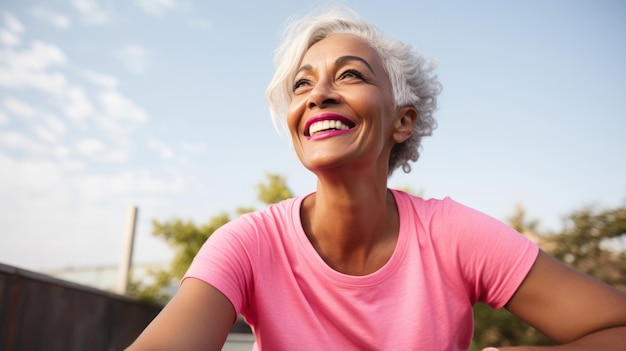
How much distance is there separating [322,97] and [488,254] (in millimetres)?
784

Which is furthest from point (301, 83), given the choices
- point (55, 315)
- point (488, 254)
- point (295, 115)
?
point (55, 315)

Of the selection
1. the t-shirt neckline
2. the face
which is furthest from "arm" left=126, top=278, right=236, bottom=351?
the face

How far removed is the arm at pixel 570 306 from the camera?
1643 mm

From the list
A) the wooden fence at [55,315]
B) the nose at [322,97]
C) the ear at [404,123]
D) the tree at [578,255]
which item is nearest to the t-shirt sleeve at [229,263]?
the nose at [322,97]

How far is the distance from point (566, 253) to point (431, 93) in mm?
3479

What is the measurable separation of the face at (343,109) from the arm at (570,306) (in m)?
0.67

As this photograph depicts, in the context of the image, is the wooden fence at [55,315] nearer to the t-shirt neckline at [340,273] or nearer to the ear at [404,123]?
the t-shirt neckline at [340,273]

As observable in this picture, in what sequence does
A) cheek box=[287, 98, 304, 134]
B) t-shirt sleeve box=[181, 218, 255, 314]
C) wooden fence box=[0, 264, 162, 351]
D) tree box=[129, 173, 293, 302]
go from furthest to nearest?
tree box=[129, 173, 293, 302] → wooden fence box=[0, 264, 162, 351] → cheek box=[287, 98, 304, 134] → t-shirt sleeve box=[181, 218, 255, 314]

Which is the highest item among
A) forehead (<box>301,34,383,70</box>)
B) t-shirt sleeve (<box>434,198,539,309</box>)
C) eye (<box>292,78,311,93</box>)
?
forehead (<box>301,34,383,70</box>)

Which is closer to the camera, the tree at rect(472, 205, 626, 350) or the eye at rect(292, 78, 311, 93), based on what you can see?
the eye at rect(292, 78, 311, 93)

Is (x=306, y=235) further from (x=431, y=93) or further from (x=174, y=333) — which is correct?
(x=431, y=93)

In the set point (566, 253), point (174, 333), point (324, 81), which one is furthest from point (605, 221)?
point (174, 333)

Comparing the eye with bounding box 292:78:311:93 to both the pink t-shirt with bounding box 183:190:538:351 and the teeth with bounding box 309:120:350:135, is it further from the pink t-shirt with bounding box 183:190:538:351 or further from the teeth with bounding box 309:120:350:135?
the pink t-shirt with bounding box 183:190:538:351

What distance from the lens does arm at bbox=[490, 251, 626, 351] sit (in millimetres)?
1643
